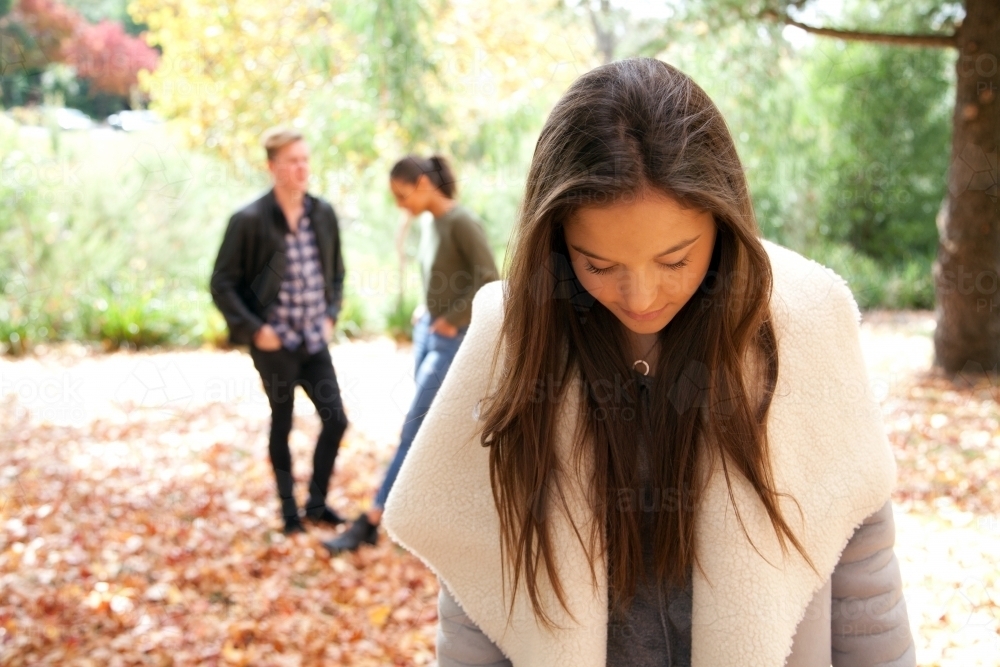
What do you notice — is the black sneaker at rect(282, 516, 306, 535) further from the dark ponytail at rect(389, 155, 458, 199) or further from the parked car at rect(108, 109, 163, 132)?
the parked car at rect(108, 109, 163, 132)

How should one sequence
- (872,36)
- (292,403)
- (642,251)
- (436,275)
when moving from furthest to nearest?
(872,36), (292,403), (436,275), (642,251)

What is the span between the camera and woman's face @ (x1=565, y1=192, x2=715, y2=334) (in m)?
1.10

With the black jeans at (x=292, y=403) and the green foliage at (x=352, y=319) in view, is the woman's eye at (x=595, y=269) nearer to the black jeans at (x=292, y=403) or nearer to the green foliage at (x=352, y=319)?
the black jeans at (x=292, y=403)

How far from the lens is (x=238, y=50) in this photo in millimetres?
11195

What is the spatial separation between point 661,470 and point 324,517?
4.37 m

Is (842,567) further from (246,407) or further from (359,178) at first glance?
(359,178)

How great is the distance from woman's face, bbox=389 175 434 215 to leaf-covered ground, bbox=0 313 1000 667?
183cm

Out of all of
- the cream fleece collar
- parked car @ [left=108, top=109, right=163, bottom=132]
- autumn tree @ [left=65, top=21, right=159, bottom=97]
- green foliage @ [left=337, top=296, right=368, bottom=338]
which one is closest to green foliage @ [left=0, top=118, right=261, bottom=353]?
parked car @ [left=108, top=109, right=163, bottom=132]

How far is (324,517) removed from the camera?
538cm

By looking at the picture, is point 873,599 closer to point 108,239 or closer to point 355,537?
point 355,537

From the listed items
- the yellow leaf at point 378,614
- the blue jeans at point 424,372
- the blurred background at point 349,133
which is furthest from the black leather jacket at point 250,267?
the blurred background at point 349,133

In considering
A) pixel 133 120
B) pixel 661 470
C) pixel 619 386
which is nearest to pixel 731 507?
pixel 661 470

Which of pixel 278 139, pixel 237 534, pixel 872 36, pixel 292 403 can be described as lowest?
pixel 237 534

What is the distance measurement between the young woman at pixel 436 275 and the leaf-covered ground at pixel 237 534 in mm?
422
